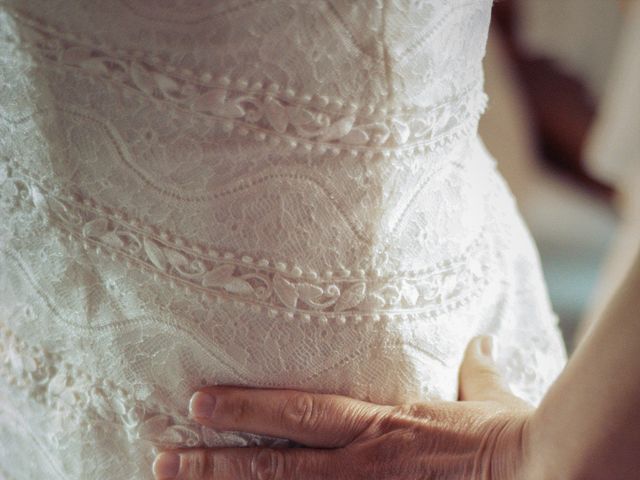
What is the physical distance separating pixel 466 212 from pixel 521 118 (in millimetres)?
2337

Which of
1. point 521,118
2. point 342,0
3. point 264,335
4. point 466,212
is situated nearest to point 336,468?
point 264,335

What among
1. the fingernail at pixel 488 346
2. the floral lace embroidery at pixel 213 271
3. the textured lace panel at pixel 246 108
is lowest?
the fingernail at pixel 488 346

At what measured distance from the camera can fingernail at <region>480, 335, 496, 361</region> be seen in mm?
711

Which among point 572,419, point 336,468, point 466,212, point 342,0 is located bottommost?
point 336,468

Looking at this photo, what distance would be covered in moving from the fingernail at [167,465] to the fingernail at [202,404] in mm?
51

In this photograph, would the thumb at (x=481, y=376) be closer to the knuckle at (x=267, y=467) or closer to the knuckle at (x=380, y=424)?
the knuckle at (x=380, y=424)

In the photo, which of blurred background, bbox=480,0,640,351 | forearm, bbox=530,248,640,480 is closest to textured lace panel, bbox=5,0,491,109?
forearm, bbox=530,248,640,480

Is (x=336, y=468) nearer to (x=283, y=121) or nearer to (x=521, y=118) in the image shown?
(x=283, y=121)

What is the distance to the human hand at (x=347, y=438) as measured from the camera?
614mm

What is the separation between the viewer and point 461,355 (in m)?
0.69

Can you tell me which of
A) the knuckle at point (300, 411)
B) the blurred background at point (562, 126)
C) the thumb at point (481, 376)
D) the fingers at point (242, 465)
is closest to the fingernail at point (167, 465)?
the fingers at point (242, 465)

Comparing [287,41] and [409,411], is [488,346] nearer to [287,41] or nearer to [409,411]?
[409,411]

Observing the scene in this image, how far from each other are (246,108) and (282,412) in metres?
0.27

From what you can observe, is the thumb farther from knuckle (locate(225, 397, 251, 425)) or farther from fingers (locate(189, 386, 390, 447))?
knuckle (locate(225, 397, 251, 425))
